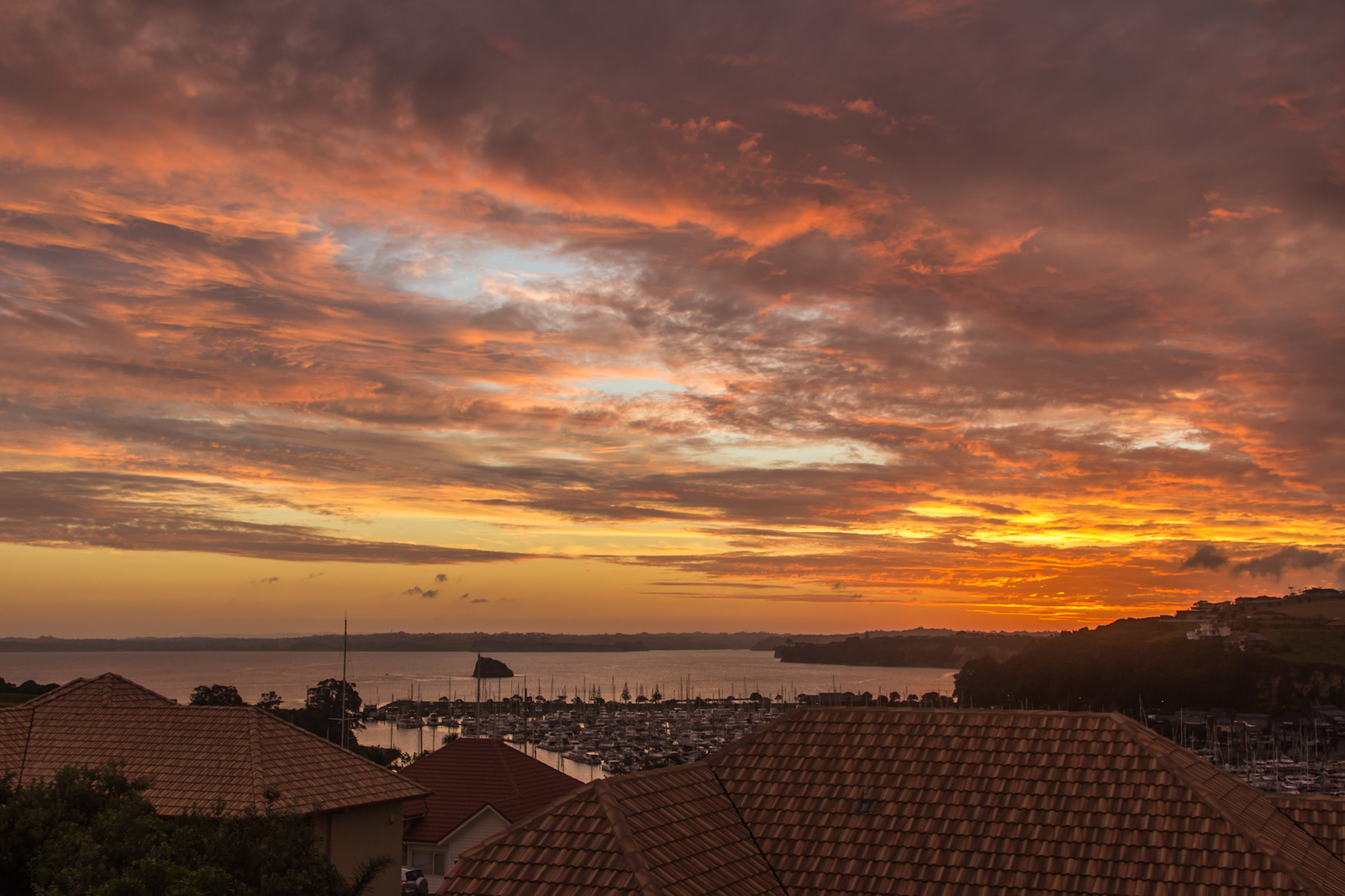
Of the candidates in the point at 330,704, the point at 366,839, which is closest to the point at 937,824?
the point at 366,839

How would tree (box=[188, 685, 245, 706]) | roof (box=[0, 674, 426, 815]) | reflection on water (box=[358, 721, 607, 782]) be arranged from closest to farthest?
roof (box=[0, 674, 426, 815]) < tree (box=[188, 685, 245, 706]) < reflection on water (box=[358, 721, 607, 782])

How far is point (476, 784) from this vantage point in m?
38.7

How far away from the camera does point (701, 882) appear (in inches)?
634

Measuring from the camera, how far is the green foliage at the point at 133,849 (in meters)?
15.6

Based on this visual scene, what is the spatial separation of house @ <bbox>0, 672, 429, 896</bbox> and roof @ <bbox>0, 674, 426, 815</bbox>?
4 cm

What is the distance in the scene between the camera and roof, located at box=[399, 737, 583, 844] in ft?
119

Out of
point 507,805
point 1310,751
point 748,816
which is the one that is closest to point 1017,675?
point 1310,751

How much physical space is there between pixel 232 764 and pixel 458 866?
550 inches

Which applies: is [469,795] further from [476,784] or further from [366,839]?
[366,839]

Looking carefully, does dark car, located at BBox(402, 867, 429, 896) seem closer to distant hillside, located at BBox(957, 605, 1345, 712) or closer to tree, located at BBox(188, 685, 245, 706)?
tree, located at BBox(188, 685, 245, 706)

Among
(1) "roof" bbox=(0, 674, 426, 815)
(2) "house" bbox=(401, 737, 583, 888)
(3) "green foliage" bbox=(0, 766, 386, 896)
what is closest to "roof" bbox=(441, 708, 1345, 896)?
(3) "green foliage" bbox=(0, 766, 386, 896)

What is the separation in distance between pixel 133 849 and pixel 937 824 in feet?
49.2

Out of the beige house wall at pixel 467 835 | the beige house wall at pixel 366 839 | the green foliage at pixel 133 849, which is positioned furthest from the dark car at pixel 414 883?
the green foliage at pixel 133 849

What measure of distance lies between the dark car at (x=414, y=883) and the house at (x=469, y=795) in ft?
0.88
